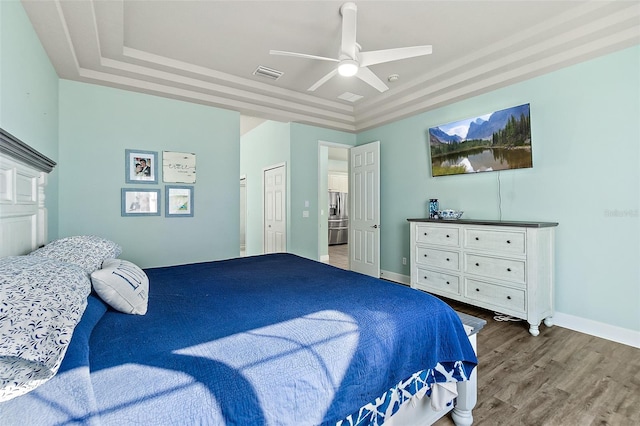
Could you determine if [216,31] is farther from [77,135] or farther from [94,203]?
[94,203]

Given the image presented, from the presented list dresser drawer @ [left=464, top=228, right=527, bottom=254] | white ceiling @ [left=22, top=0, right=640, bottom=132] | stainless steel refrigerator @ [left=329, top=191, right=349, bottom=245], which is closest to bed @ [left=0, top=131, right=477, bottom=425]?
white ceiling @ [left=22, top=0, right=640, bottom=132]

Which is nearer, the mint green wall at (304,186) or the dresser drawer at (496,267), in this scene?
the dresser drawer at (496,267)

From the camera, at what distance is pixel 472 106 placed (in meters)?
3.60

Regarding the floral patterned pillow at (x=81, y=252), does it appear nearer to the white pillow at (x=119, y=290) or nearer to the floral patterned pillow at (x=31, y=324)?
the white pillow at (x=119, y=290)

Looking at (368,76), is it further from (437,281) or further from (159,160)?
(159,160)

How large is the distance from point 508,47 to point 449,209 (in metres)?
1.89

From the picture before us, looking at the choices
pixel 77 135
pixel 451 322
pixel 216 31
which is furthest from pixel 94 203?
pixel 451 322

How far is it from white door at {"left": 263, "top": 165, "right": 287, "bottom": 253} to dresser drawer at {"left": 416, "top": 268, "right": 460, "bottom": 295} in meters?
2.29

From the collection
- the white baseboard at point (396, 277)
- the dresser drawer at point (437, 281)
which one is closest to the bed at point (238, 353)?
the dresser drawer at point (437, 281)

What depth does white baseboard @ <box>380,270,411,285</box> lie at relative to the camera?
14.4 ft

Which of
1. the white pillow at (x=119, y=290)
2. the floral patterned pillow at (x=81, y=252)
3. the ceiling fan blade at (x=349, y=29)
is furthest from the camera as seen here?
the ceiling fan blade at (x=349, y=29)

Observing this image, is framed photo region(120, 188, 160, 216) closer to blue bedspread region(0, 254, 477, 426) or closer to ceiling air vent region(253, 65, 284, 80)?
ceiling air vent region(253, 65, 284, 80)

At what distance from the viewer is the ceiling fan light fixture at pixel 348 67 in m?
2.21

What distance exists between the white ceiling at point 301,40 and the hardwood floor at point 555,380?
8.50 ft
